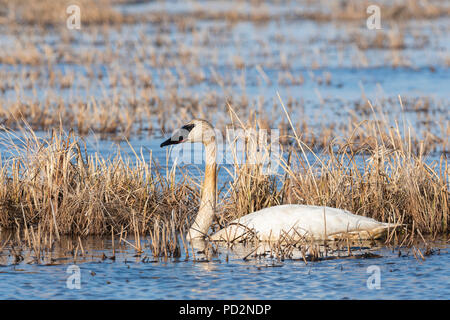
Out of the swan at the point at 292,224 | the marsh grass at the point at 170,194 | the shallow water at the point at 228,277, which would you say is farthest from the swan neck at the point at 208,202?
the shallow water at the point at 228,277

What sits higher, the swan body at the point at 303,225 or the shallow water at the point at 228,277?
the swan body at the point at 303,225

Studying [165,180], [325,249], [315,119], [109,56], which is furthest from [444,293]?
[109,56]

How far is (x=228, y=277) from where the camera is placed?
25.8 ft

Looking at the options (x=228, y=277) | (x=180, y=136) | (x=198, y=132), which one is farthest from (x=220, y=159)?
(x=228, y=277)

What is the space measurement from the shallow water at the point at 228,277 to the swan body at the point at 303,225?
0.26m

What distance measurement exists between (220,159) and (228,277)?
559cm

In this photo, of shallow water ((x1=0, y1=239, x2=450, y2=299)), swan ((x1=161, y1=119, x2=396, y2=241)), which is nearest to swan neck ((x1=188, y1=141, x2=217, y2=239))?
swan ((x1=161, y1=119, x2=396, y2=241))

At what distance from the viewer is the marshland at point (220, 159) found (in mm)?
7992

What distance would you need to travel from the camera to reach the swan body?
28.9 feet

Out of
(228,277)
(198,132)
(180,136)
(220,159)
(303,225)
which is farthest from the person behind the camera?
(220,159)

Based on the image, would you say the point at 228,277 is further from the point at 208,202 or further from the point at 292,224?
the point at 208,202

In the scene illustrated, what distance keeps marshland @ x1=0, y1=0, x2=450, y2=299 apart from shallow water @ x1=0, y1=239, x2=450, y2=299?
0.02 meters

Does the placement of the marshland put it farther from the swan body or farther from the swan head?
the swan head

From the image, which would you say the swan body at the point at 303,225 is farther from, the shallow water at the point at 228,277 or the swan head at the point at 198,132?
the swan head at the point at 198,132
